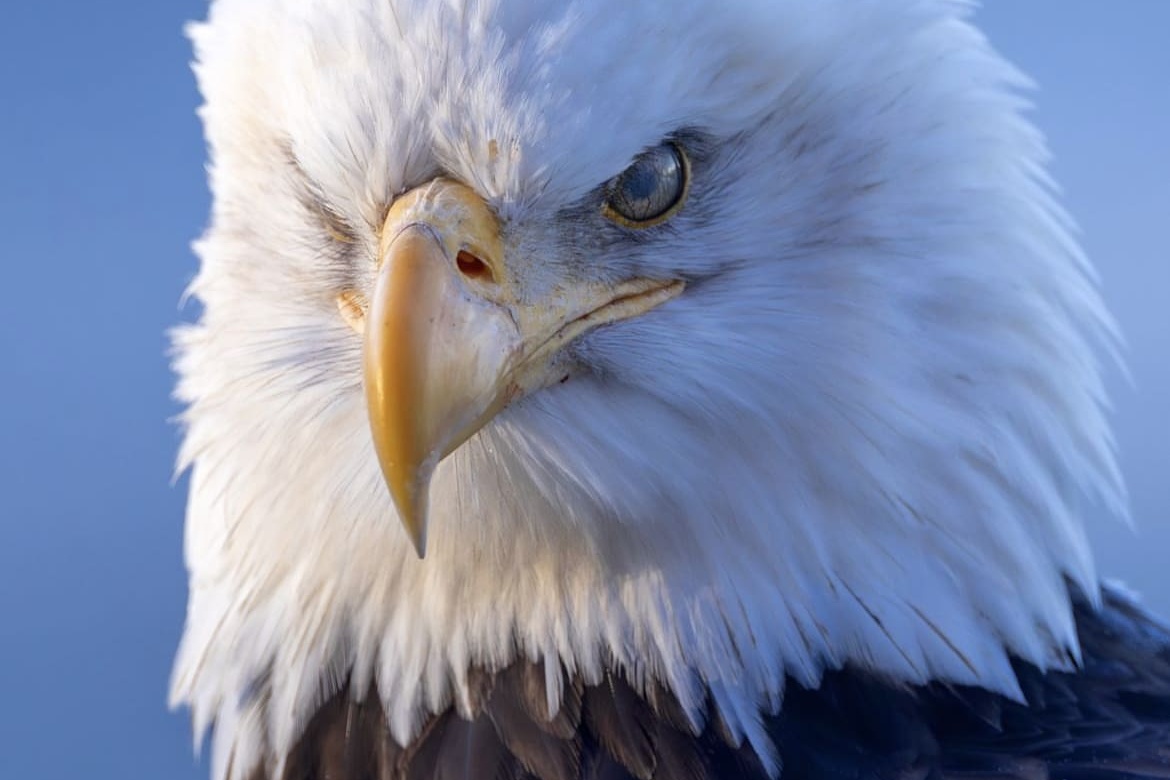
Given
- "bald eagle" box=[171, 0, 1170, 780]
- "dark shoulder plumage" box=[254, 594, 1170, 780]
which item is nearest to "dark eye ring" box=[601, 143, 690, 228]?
"bald eagle" box=[171, 0, 1170, 780]

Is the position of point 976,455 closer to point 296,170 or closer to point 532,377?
point 532,377

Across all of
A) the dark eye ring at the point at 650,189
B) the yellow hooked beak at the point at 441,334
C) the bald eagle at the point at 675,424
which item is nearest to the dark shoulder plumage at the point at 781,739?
the bald eagle at the point at 675,424

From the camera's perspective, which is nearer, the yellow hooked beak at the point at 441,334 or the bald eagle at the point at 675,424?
the yellow hooked beak at the point at 441,334

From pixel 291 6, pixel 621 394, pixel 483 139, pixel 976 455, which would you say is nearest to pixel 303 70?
pixel 291 6

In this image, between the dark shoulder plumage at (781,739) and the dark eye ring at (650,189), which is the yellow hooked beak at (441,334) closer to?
the dark eye ring at (650,189)

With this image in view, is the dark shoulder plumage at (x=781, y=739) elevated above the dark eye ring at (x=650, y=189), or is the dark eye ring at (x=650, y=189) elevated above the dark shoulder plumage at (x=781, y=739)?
the dark eye ring at (x=650, y=189)

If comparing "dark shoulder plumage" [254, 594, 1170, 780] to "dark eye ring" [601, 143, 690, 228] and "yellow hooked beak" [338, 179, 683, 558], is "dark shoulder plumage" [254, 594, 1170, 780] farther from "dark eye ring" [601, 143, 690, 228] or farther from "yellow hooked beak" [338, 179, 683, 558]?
"dark eye ring" [601, 143, 690, 228]

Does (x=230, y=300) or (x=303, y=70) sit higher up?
(x=303, y=70)
